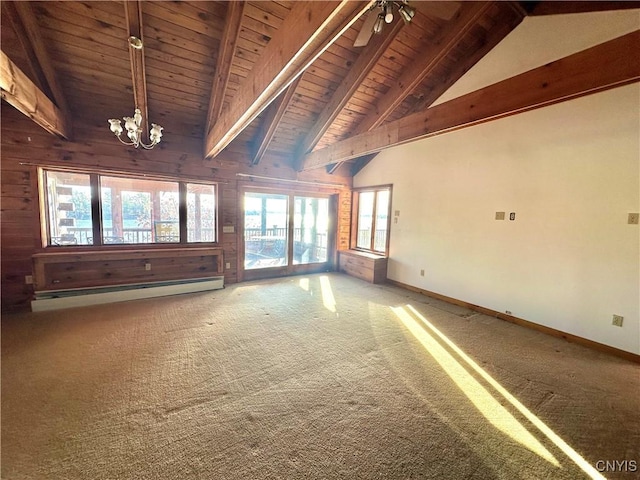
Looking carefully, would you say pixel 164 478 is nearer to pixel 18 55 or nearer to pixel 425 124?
pixel 425 124

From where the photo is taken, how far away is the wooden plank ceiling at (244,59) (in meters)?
2.21

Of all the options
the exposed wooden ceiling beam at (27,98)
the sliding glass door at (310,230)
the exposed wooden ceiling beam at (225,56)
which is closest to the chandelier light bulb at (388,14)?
the exposed wooden ceiling beam at (225,56)

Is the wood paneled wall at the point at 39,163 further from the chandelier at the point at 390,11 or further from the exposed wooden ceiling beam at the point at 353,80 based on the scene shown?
the chandelier at the point at 390,11

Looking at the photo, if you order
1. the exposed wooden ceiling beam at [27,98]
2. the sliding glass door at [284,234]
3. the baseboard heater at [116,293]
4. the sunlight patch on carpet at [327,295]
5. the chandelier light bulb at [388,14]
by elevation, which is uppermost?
the chandelier light bulb at [388,14]

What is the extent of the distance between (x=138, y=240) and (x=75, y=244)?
2.70 feet

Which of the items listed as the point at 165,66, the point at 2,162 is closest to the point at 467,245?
the point at 165,66

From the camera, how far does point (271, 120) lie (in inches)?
173

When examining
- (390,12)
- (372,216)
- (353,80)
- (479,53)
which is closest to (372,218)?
(372,216)

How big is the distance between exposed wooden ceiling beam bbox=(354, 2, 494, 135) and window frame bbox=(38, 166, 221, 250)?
3.42 m

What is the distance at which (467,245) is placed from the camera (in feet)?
14.2

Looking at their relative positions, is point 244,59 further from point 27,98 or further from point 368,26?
point 27,98

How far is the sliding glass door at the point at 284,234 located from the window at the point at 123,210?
0.88m

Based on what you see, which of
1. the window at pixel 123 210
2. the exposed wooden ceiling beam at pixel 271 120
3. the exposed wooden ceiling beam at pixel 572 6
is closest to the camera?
the exposed wooden ceiling beam at pixel 572 6

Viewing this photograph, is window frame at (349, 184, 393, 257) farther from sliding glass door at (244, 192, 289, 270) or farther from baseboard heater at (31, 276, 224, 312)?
baseboard heater at (31, 276, 224, 312)
